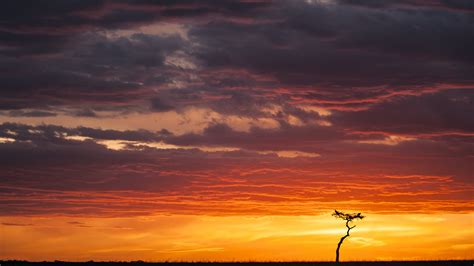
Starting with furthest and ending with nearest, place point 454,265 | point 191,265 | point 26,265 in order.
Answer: point 191,265
point 26,265
point 454,265

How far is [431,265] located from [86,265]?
53723 millimetres

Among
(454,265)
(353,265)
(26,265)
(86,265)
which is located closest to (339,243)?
(353,265)

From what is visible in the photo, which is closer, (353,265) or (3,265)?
(353,265)

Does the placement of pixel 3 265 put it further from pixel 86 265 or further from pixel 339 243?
pixel 339 243

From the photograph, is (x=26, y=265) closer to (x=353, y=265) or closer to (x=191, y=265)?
(x=191, y=265)

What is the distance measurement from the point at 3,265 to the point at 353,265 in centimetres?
5652

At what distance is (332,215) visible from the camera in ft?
516

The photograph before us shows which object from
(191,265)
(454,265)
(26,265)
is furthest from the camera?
(191,265)

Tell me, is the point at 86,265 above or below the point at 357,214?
below

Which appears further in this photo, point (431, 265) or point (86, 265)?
point (86, 265)

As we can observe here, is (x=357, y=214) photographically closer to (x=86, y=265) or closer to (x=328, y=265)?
(x=328, y=265)

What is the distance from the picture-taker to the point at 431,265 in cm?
13162

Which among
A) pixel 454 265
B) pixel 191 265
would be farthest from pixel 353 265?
pixel 191 265

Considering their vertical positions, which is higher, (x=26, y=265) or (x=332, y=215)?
(x=332, y=215)
